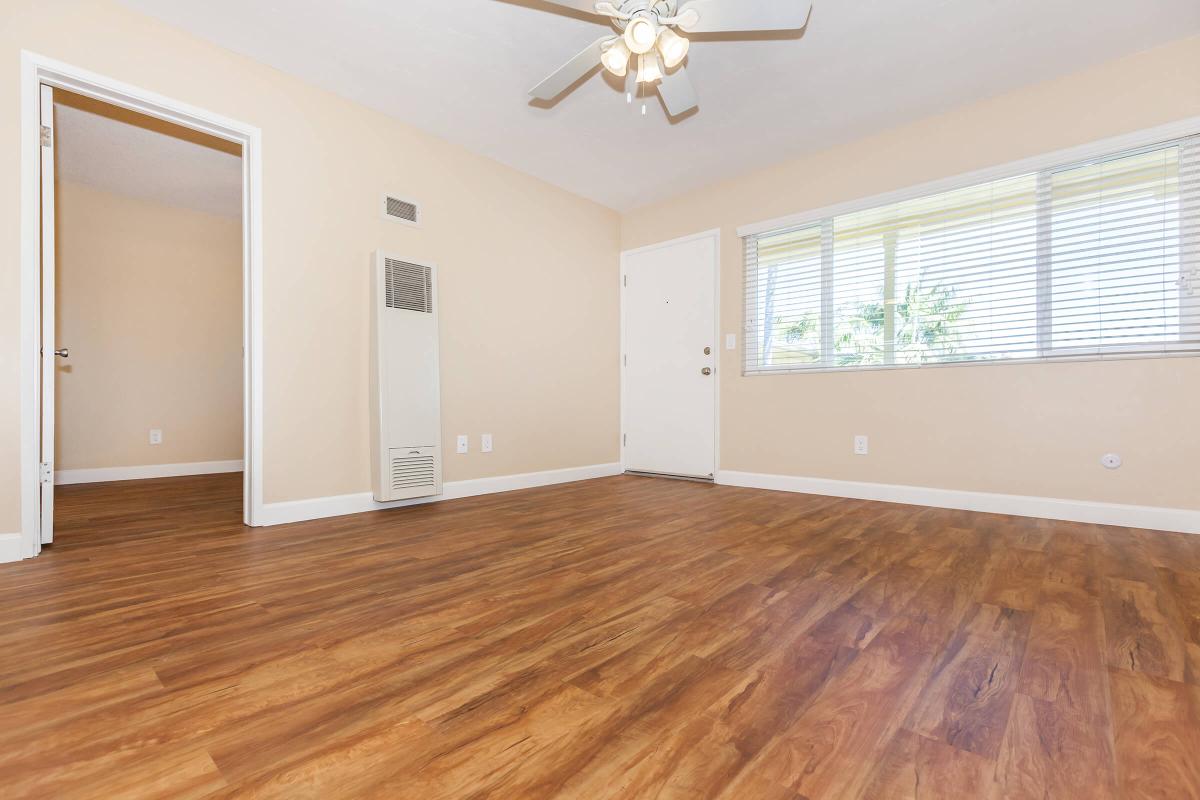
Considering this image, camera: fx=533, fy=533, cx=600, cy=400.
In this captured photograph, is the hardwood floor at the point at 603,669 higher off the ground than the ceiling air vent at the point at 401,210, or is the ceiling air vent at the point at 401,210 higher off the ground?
the ceiling air vent at the point at 401,210

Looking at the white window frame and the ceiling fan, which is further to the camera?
the white window frame

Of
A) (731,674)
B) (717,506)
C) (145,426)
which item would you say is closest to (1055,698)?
(731,674)

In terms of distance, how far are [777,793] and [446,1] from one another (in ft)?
9.52

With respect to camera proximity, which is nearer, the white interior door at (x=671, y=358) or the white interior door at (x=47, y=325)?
the white interior door at (x=47, y=325)

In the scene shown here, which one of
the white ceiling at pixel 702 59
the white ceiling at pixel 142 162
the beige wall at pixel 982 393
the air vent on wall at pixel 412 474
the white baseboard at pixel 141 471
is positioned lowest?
the white baseboard at pixel 141 471

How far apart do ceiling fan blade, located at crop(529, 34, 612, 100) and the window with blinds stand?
2.06 meters

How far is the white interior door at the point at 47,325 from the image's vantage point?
2250mm

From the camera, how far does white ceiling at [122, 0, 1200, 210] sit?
2357mm

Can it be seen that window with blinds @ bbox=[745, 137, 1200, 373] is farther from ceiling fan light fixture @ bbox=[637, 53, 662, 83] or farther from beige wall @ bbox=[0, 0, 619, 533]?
ceiling fan light fixture @ bbox=[637, 53, 662, 83]

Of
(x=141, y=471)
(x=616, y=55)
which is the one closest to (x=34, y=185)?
(x=616, y=55)

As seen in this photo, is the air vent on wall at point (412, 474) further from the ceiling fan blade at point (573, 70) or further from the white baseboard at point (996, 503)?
the white baseboard at point (996, 503)

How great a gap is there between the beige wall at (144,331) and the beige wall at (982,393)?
4551 millimetres

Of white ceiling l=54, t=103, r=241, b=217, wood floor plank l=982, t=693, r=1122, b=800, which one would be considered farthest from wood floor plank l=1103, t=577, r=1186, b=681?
white ceiling l=54, t=103, r=241, b=217

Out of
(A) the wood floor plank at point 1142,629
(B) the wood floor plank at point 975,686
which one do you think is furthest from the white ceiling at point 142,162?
(A) the wood floor plank at point 1142,629
